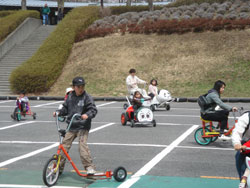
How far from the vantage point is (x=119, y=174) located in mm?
7422

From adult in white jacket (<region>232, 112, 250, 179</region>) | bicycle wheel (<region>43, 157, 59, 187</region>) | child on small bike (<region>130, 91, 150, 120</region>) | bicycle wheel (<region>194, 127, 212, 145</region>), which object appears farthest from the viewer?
child on small bike (<region>130, 91, 150, 120</region>)

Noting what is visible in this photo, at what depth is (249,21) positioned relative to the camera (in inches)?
1222

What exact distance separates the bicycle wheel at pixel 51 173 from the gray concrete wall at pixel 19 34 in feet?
96.3

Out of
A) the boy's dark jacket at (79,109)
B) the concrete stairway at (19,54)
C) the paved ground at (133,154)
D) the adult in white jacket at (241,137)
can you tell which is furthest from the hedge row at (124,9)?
the adult in white jacket at (241,137)

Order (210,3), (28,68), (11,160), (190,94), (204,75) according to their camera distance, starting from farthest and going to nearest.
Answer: (210,3)
(28,68)
(204,75)
(190,94)
(11,160)

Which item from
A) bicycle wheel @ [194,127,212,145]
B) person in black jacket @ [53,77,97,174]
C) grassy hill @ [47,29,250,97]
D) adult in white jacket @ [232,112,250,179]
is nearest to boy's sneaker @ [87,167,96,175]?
person in black jacket @ [53,77,97,174]

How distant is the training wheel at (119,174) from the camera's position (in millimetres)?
7301

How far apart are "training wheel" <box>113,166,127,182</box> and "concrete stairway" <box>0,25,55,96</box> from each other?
2246 centimetres

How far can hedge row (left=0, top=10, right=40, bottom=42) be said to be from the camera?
1422 inches

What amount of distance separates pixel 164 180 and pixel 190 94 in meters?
18.2

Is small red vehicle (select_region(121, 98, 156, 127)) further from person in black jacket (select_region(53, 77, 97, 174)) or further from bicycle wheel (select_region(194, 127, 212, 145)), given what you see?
person in black jacket (select_region(53, 77, 97, 174))

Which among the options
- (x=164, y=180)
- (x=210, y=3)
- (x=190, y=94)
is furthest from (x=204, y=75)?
(x=164, y=180)

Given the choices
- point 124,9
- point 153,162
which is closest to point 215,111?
point 153,162

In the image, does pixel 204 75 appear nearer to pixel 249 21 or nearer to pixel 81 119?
pixel 249 21
